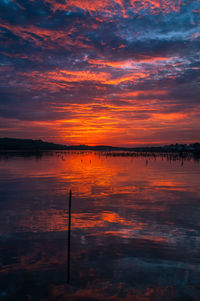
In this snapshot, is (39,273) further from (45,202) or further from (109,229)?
(45,202)

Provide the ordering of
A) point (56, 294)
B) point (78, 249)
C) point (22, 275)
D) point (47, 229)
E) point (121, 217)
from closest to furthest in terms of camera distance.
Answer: point (56, 294) → point (22, 275) → point (78, 249) → point (47, 229) → point (121, 217)

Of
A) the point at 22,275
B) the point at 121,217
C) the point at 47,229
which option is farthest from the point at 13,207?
the point at 22,275

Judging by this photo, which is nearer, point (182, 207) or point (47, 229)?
point (47, 229)

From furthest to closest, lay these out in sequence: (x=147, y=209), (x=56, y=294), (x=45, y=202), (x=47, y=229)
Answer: (x=45, y=202)
(x=147, y=209)
(x=47, y=229)
(x=56, y=294)

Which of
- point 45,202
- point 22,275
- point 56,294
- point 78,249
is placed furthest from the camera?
point 45,202

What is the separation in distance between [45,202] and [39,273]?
12.3m

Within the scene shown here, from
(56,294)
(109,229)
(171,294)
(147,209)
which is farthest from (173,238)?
(56,294)

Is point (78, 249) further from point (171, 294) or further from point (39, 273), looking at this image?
point (171, 294)

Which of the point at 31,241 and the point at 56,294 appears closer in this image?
the point at 56,294

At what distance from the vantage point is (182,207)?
754 inches

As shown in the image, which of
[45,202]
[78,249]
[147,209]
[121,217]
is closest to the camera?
[78,249]

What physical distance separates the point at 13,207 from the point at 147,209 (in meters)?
11.2

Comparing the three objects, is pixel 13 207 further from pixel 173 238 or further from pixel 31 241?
pixel 173 238

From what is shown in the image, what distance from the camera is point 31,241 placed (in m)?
11.9
